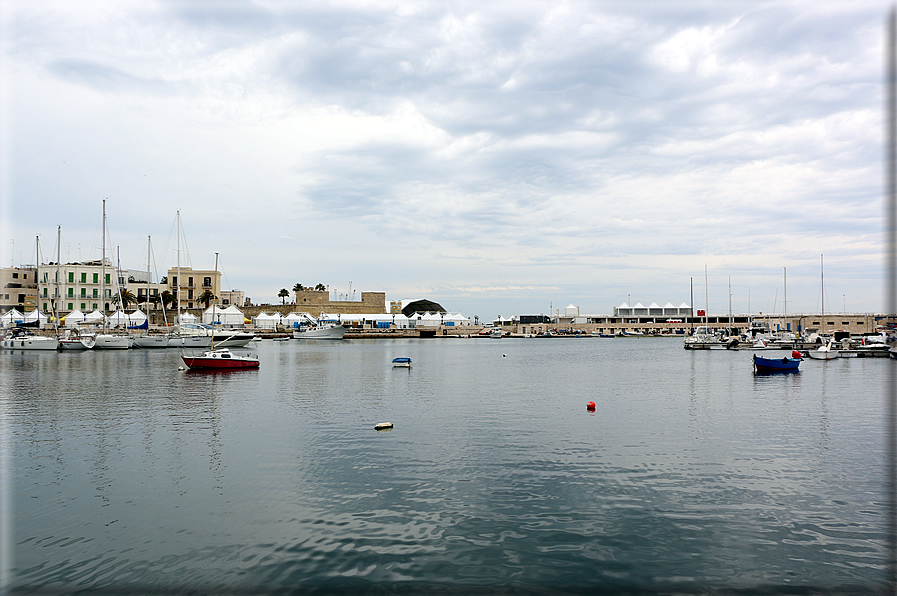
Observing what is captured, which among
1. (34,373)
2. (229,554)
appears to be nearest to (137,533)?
(229,554)

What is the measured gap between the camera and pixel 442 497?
16156 mm

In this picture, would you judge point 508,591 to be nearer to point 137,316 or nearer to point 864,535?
point 864,535

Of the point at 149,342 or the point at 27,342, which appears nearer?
the point at 27,342

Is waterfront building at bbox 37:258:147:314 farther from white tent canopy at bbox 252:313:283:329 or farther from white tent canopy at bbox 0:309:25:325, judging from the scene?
white tent canopy at bbox 252:313:283:329

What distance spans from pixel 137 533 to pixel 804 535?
16872mm

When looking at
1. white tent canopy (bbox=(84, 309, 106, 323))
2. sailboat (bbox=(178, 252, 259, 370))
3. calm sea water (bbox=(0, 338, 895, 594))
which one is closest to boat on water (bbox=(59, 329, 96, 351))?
white tent canopy (bbox=(84, 309, 106, 323))

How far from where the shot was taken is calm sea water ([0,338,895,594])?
1163 centimetres

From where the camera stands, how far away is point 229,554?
12.5m

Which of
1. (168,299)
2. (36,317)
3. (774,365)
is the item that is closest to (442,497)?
(774,365)

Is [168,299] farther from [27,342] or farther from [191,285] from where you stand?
[27,342]

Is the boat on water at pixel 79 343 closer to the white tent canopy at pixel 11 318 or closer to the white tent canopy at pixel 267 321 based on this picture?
the white tent canopy at pixel 11 318

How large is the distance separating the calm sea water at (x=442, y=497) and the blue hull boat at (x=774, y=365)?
23.1 meters

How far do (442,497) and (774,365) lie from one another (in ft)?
171

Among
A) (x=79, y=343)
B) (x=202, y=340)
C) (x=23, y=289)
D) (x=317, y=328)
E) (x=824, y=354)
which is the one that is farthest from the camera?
(x=317, y=328)
